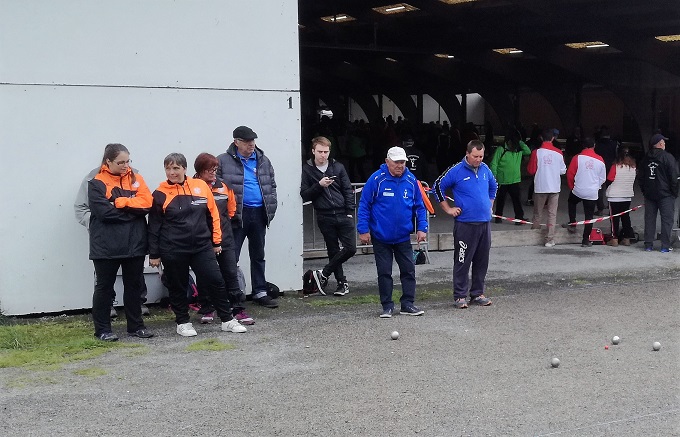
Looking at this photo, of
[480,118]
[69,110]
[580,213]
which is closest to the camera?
[69,110]

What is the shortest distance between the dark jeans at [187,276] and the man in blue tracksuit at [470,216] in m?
2.60

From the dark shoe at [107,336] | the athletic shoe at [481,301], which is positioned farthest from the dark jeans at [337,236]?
the dark shoe at [107,336]

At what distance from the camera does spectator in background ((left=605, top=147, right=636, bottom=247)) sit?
13688 mm

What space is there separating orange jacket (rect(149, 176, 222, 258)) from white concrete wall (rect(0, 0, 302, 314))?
1.30 m

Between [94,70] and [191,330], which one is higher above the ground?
[94,70]

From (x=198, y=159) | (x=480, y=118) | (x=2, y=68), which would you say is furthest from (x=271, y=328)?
(x=480, y=118)

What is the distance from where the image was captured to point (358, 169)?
950 inches

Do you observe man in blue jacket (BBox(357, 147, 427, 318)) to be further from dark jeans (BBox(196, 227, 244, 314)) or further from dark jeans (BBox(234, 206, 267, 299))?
dark jeans (BBox(196, 227, 244, 314))

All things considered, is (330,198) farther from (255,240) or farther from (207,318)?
(207,318)

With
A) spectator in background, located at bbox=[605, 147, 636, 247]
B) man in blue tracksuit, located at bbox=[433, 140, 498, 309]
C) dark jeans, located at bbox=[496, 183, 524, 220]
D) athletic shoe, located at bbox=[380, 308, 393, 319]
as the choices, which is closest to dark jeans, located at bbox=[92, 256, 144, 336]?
athletic shoe, located at bbox=[380, 308, 393, 319]

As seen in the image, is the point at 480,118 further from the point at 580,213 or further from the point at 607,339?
the point at 607,339

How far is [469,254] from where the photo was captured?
9.12 m

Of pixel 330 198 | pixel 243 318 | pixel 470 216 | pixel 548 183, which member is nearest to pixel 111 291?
pixel 243 318

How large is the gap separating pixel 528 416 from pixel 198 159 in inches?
159
